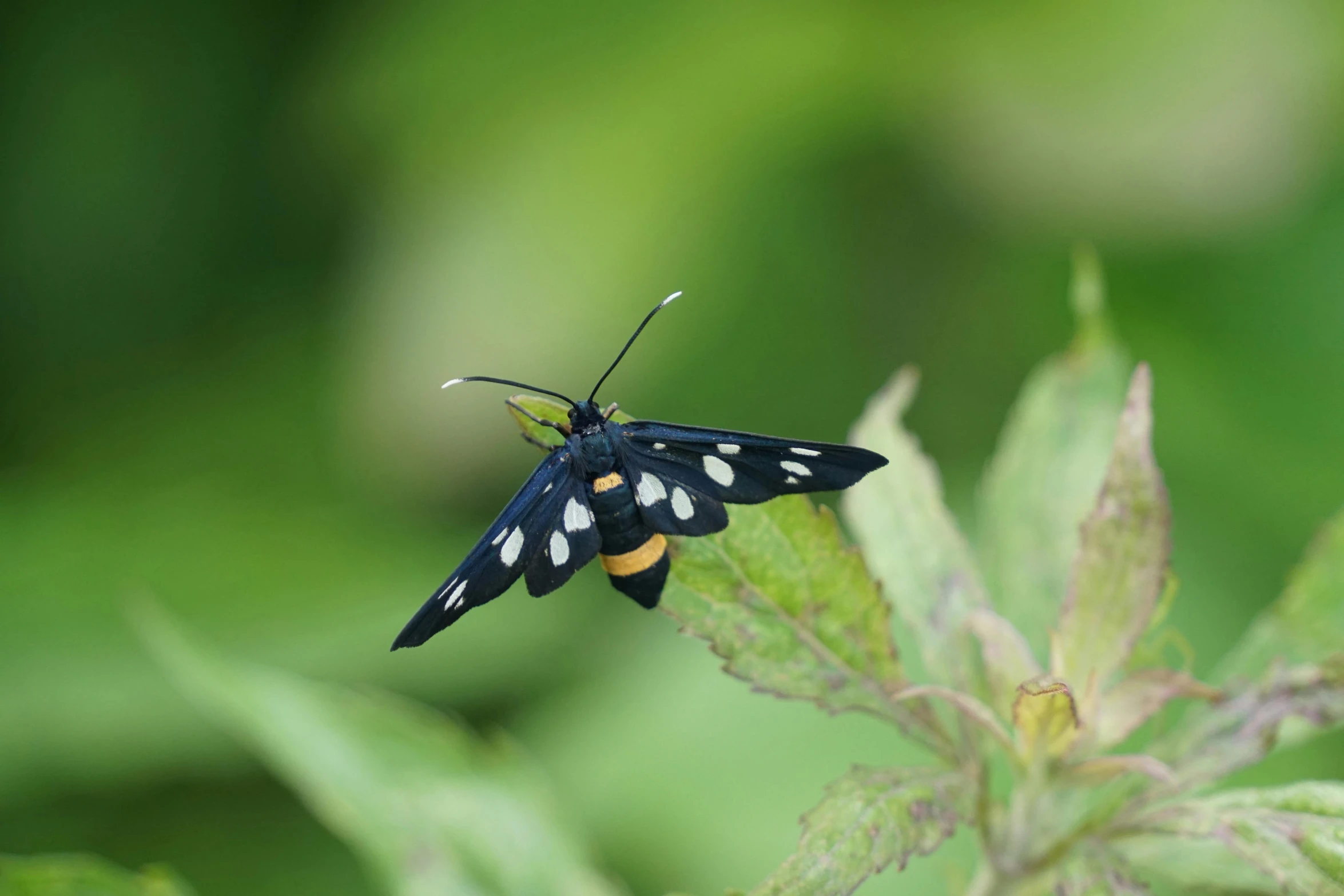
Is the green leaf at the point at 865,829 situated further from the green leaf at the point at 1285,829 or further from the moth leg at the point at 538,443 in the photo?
the moth leg at the point at 538,443

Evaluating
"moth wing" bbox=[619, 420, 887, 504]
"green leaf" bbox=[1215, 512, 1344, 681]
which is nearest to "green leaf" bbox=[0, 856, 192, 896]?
"moth wing" bbox=[619, 420, 887, 504]

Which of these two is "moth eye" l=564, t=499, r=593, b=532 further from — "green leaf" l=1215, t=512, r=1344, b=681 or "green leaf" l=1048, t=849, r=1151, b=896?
"green leaf" l=1215, t=512, r=1344, b=681

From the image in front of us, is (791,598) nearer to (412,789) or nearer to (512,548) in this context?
(512,548)

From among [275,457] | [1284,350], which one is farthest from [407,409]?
[1284,350]

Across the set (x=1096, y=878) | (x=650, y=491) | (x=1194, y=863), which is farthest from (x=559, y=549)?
(x=1194, y=863)

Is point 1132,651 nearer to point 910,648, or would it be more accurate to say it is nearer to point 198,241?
point 910,648

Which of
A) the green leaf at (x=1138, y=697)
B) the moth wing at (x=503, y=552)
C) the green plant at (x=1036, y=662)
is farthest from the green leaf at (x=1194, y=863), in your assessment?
the moth wing at (x=503, y=552)
